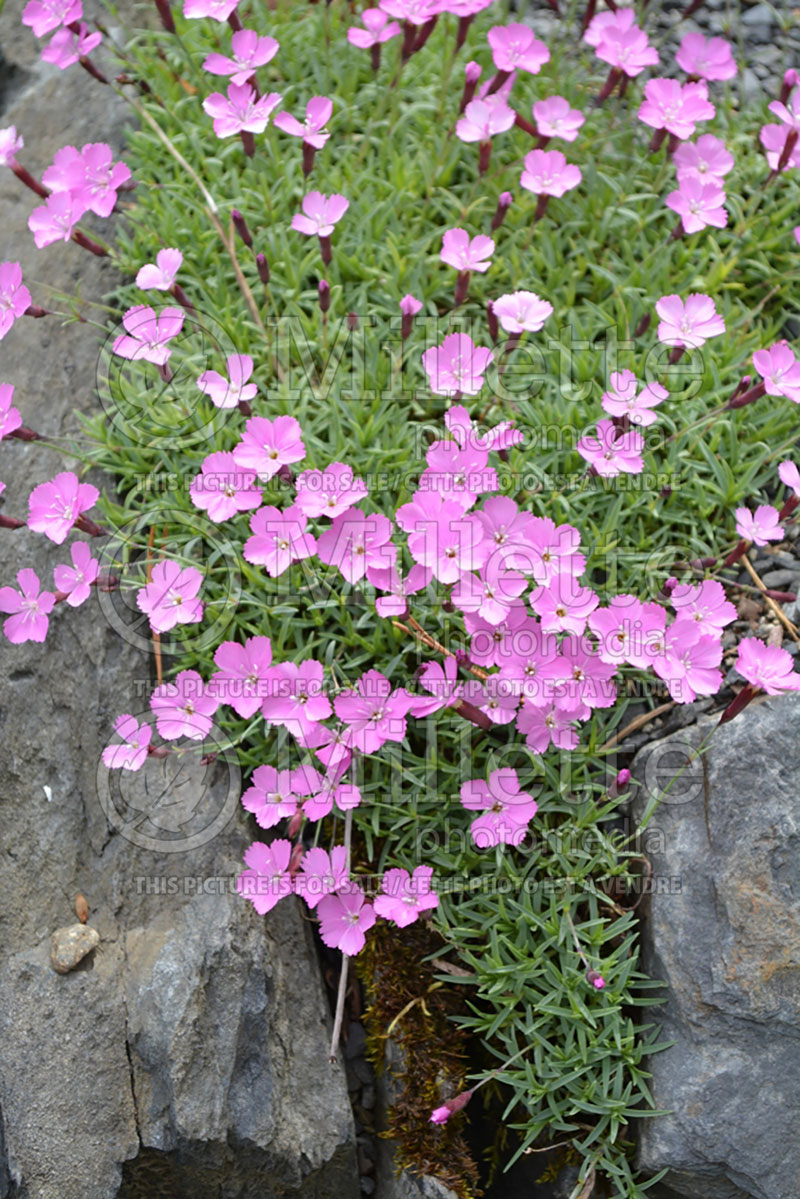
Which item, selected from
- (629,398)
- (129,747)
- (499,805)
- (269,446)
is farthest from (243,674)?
(629,398)

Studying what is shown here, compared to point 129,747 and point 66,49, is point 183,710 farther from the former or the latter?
point 66,49

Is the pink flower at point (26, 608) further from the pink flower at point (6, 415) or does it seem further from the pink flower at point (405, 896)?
the pink flower at point (405, 896)

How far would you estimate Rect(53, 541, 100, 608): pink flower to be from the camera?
8.20ft

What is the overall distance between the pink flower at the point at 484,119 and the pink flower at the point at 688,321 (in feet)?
2.59

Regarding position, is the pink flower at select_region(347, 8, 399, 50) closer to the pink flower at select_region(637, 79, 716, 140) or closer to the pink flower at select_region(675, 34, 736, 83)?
the pink flower at select_region(637, 79, 716, 140)

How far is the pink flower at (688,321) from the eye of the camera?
2.63 metres

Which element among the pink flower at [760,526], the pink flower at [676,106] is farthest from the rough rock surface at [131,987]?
the pink flower at [676,106]

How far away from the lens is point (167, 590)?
2.55 m

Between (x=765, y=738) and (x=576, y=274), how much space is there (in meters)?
1.56

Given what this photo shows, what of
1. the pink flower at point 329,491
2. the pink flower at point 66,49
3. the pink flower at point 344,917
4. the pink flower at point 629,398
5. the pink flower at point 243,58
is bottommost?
the pink flower at point 344,917

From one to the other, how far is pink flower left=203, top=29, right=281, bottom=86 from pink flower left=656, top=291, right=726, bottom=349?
1.31 m

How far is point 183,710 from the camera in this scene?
2504 millimetres

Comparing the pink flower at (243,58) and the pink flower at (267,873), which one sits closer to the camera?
the pink flower at (267,873)

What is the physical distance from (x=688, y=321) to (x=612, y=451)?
426mm
